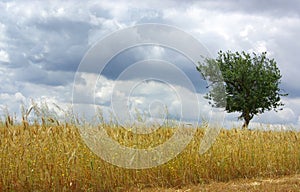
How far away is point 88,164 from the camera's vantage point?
7133mm

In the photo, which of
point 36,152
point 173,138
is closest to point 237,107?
point 173,138

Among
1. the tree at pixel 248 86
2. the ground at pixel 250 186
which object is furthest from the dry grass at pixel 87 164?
the tree at pixel 248 86

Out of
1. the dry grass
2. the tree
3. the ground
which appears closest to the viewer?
the dry grass

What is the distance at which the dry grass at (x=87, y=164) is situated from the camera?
6.85 metres

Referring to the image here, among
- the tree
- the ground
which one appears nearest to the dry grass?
the ground

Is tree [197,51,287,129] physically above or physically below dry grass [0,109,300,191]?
above

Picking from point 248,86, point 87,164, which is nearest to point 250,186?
point 87,164

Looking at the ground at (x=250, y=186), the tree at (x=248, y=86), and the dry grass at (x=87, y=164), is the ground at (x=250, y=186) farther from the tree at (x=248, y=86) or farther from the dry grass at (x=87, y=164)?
the tree at (x=248, y=86)

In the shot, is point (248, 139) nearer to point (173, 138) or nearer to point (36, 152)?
point (173, 138)

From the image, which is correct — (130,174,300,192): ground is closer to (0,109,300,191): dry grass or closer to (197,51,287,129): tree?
(0,109,300,191): dry grass

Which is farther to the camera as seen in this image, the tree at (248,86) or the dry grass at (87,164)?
the tree at (248,86)

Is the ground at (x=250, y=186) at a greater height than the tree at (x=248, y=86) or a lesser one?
lesser

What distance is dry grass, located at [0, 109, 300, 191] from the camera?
22.5ft

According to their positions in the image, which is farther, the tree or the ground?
the tree
